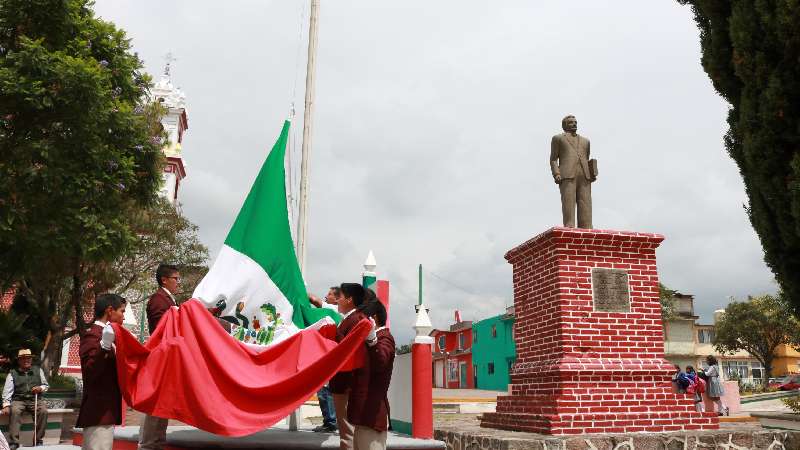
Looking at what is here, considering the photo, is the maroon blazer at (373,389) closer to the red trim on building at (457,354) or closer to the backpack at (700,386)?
the backpack at (700,386)

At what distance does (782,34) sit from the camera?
312 inches

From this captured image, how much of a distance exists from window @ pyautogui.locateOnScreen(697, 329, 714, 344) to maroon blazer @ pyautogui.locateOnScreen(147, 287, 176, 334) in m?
54.8

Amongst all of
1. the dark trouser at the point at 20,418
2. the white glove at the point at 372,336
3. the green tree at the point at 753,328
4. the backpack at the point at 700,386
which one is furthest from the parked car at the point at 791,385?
the white glove at the point at 372,336

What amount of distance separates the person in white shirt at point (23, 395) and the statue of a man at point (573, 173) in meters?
9.42

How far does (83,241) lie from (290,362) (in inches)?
363

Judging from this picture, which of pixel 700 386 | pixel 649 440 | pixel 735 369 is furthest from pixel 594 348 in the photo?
pixel 735 369

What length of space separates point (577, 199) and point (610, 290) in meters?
1.45

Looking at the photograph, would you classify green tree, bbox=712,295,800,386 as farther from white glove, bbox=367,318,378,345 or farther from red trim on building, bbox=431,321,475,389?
white glove, bbox=367,318,378,345

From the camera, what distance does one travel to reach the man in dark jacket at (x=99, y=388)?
545 cm

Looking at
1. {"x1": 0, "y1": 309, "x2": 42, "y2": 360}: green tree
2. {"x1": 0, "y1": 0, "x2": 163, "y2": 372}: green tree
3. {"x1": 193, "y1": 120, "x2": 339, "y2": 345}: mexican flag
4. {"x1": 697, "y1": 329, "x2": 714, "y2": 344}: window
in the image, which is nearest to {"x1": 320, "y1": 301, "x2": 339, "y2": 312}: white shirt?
{"x1": 193, "y1": 120, "x2": 339, "y2": 345}: mexican flag

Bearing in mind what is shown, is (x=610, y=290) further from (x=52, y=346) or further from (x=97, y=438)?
(x=52, y=346)

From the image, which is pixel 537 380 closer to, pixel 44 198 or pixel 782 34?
pixel 782 34

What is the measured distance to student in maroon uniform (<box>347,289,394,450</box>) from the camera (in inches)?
226

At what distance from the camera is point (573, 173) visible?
9188 mm
